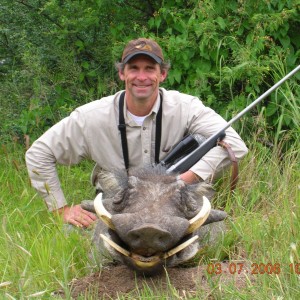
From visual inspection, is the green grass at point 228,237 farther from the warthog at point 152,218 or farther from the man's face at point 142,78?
the man's face at point 142,78

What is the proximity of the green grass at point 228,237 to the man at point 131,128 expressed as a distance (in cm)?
30

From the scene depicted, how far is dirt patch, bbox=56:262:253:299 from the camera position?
323 cm

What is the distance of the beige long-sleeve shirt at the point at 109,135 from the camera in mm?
4680

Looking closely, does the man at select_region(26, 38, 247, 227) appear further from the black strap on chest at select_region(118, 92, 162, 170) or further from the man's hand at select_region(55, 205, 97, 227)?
the man's hand at select_region(55, 205, 97, 227)

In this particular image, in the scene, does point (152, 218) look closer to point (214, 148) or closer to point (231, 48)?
point (214, 148)

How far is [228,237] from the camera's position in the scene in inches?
155

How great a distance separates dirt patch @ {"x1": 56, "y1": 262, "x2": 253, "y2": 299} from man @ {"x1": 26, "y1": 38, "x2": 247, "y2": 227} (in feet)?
3.90

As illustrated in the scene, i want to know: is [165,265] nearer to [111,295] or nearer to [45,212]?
[111,295]

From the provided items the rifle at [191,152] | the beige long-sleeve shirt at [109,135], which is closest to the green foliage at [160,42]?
the beige long-sleeve shirt at [109,135]

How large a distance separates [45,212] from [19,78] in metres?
2.68

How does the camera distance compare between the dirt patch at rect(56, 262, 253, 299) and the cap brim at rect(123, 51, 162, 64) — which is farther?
the cap brim at rect(123, 51, 162, 64)

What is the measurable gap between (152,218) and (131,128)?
1719 mm
